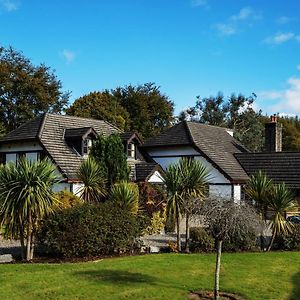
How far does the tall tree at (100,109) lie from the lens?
5356 centimetres

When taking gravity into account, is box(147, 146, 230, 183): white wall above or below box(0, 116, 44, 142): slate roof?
below

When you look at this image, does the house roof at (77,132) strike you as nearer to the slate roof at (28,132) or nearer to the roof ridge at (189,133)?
the slate roof at (28,132)

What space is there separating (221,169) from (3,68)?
90.4 feet

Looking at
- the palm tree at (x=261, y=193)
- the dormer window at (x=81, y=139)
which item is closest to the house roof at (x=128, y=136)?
the dormer window at (x=81, y=139)

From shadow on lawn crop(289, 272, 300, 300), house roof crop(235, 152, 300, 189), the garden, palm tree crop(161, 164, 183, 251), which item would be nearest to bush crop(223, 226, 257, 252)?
the garden

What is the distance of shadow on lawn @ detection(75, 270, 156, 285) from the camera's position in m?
11.8

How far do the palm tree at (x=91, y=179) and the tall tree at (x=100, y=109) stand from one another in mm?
29656

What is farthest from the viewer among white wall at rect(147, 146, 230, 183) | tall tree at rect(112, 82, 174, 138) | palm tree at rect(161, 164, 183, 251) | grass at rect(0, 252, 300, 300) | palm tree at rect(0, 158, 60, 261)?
tall tree at rect(112, 82, 174, 138)

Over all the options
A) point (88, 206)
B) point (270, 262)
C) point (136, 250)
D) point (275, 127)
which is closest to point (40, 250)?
point (88, 206)

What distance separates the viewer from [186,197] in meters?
18.1

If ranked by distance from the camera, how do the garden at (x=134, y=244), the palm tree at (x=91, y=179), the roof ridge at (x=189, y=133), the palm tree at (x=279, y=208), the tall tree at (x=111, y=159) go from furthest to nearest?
the roof ridge at (x=189, y=133)
the tall tree at (x=111, y=159)
the palm tree at (x=91, y=179)
the palm tree at (x=279, y=208)
the garden at (x=134, y=244)

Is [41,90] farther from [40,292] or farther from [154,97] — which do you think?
[40,292]

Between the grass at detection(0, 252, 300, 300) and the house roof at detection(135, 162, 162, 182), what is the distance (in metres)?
15.1

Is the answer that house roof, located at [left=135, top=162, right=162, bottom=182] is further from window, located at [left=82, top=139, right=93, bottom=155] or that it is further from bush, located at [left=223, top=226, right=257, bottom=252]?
bush, located at [left=223, top=226, right=257, bottom=252]
